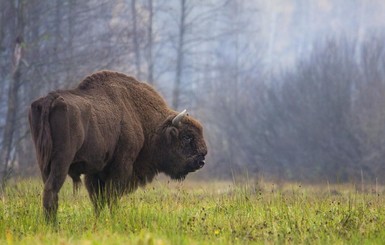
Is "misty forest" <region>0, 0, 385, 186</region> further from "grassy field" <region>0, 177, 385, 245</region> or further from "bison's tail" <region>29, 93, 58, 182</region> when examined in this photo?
"bison's tail" <region>29, 93, 58, 182</region>

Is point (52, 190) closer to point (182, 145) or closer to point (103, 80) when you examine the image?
point (103, 80)

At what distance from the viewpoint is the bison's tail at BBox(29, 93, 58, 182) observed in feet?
30.4

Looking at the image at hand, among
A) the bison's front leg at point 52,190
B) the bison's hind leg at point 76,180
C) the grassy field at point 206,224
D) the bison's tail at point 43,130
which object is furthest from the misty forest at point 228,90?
the bison's front leg at point 52,190

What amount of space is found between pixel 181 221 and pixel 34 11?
53.4 feet

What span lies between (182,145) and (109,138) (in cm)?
180

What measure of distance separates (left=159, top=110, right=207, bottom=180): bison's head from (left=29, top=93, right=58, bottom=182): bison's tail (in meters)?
2.69

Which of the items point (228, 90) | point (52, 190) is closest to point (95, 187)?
point (52, 190)

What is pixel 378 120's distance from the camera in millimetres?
30844

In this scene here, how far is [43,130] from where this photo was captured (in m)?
9.34

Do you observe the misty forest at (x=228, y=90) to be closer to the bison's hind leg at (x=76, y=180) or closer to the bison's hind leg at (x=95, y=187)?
the bison's hind leg at (x=95, y=187)

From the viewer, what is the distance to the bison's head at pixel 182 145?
11781mm

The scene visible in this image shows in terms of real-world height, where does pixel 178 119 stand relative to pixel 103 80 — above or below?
below

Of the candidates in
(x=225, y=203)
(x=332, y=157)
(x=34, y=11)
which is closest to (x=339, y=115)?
(x=332, y=157)

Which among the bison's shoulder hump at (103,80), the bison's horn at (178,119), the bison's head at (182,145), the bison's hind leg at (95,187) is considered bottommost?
the bison's hind leg at (95,187)
